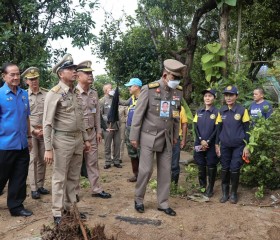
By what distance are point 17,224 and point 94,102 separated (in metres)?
2.07

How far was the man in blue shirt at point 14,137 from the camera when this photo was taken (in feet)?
14.9

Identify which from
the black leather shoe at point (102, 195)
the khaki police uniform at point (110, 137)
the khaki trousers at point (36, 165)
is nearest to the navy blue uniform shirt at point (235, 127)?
the black leather shoe at point (102, 195)

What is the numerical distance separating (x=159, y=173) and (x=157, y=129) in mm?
610

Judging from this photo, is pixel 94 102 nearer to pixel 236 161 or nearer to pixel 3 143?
pixel 3 143

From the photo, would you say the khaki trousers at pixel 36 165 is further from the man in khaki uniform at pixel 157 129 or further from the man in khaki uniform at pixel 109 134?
the man in khaki uniform at pixel 109 134

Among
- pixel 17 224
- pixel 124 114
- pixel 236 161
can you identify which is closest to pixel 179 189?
pixel 236 161

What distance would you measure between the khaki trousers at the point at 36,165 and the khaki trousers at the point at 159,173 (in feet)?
5.51

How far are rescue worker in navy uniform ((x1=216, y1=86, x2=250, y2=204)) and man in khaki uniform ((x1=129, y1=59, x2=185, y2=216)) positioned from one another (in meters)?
0.97

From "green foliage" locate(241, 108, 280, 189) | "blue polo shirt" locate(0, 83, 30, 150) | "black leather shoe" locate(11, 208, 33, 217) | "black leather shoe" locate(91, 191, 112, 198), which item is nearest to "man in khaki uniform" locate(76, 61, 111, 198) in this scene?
"black leather shoe" locate(91, 191, 112, 198)

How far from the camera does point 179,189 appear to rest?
5742 millimetres

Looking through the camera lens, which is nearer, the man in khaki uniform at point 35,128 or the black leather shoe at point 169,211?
the black leather shoe at point 169,211

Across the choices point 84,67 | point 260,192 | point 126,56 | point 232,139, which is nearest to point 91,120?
point 84,67

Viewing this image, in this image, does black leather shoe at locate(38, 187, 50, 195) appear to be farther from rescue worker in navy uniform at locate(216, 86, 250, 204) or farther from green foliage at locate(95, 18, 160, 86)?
green foliage at locate(95, 18, 160, 86)

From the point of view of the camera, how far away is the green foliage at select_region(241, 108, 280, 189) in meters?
5.21
